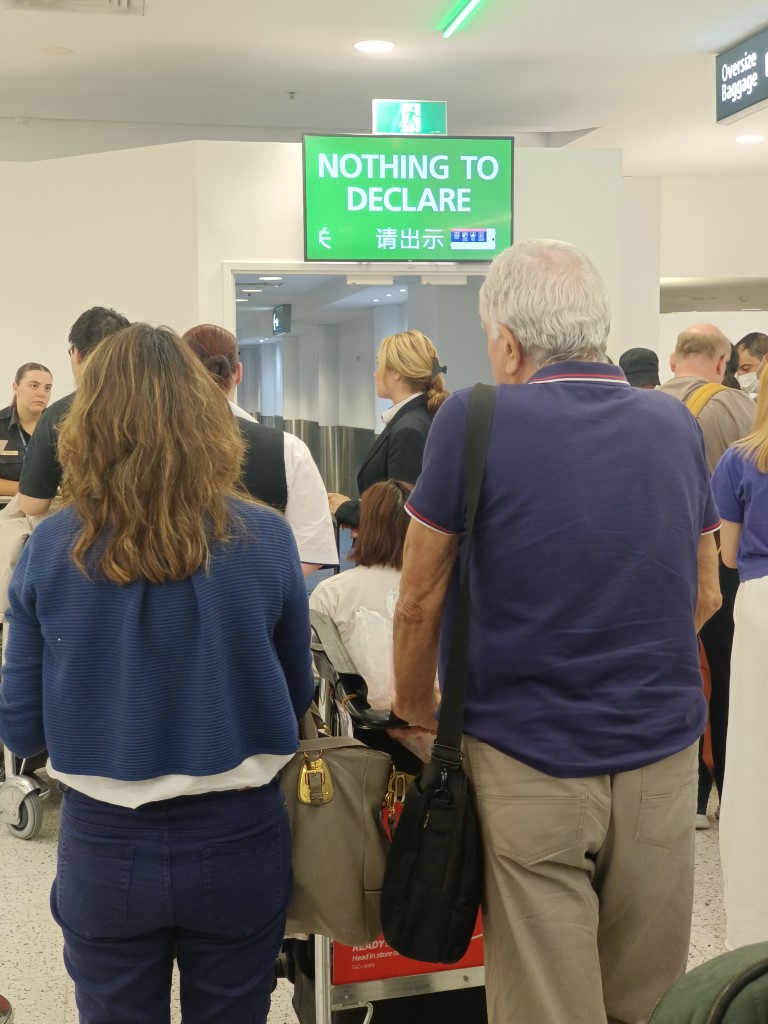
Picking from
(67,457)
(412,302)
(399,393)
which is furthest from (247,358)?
(67,457)

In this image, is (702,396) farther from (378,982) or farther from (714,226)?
(714,226)

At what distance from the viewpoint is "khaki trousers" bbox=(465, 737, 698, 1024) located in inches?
60.9

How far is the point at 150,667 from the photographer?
1526 millimetres

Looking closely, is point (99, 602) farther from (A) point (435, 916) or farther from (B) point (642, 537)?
(B) point (642, 537)

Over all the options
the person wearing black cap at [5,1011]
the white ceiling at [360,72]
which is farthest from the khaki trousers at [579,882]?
the white ceiling at [360,72]

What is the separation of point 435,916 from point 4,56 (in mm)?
6810

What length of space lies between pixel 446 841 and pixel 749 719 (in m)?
1.47

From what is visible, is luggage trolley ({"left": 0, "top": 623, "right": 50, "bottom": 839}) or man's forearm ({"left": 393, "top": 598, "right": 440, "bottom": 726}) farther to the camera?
luggage trolley ({"left": 0, "top": 623, "right": 50, "bottom": 839})

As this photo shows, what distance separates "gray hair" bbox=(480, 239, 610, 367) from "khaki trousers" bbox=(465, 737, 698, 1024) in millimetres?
620

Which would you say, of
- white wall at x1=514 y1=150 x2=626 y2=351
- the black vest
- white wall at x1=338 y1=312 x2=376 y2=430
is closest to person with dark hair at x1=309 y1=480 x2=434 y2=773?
the black vest

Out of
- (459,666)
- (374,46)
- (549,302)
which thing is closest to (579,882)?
(459,666)

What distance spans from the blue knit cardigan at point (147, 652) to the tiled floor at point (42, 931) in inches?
55.0

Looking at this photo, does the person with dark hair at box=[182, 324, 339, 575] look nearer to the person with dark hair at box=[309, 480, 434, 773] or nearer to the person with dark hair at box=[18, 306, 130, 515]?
the person with dark hair at box=[309, 480, 434, 773]

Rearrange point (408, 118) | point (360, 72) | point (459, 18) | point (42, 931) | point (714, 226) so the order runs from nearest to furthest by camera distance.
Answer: point (42, 931), point (459, 18), point (408, 118), point (360, 72), point (714, 226)
